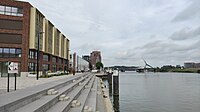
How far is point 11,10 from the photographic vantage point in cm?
4475

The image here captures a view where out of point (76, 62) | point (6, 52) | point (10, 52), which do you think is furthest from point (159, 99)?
point (76, 62)

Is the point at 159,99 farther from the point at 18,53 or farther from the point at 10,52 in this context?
the point at 10,52

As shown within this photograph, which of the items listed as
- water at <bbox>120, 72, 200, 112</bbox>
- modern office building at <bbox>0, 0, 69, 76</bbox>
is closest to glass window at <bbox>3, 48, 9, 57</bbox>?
modern office building at <bbox>0, 0, 69, 76</bbox>

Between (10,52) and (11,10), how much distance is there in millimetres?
8191

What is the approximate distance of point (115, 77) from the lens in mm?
32938

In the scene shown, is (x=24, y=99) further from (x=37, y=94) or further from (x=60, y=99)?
(x=60, y=99)

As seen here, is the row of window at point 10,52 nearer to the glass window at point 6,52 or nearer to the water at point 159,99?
the glass window at point 6,52

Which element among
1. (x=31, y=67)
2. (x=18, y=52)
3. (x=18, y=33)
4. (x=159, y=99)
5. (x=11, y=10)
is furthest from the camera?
(x=31, y=67)

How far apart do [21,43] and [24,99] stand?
39539 millimetres

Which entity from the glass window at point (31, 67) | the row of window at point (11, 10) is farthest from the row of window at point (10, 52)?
the row of window at point (11, 10)

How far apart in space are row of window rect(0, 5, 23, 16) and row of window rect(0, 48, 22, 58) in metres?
6.91

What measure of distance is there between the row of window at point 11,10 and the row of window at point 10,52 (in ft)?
22.7

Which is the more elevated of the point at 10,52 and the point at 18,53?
the point at 10,52

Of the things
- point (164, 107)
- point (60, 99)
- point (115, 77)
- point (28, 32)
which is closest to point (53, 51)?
point (28, 32)
